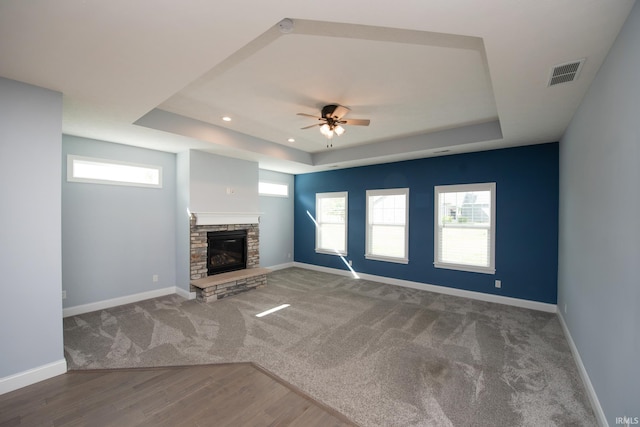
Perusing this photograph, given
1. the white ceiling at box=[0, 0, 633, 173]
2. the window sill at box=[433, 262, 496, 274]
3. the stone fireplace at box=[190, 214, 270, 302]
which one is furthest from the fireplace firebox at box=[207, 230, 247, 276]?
the window sill at box=[433, 262, 496, 274]

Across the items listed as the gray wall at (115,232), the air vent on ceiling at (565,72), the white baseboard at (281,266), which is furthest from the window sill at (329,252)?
the air vent on ceiling at (565,72)

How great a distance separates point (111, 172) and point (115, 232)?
38.8 inches

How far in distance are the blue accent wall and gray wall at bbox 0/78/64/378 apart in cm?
522

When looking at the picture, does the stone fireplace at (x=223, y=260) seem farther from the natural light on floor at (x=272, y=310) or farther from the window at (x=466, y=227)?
the window at (x=466, y=227)

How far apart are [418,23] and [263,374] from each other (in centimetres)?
313

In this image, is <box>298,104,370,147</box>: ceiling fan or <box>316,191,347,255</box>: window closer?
<box>298,104,370,147</box>: ceiling fan

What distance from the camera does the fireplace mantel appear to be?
4.98 metres

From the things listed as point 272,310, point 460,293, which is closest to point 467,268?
point 460,293

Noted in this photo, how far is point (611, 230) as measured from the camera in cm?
189

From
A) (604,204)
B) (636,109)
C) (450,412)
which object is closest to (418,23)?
(636,109)

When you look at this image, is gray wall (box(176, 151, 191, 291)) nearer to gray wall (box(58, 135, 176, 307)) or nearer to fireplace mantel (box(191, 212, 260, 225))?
gray wall (box(58, 135, 176, 307))

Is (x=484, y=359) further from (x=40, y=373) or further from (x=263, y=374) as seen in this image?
(x=40, y=373)

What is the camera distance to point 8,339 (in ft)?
7.80

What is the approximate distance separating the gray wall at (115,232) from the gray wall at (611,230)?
19.1 ft
